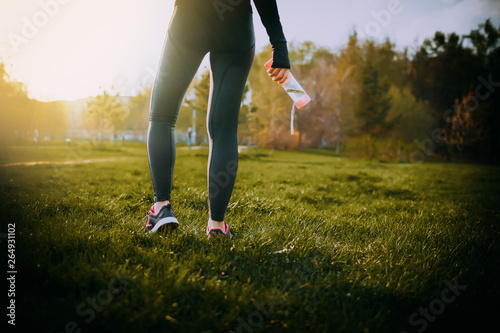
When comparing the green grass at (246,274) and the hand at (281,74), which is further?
the hand at (281,74)

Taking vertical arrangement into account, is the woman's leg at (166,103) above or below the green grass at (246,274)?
above

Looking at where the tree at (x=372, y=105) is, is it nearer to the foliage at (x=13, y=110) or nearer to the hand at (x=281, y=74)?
the hand at (x=281, y=74)

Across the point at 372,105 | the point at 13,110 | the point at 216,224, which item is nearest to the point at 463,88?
the point at 372,105

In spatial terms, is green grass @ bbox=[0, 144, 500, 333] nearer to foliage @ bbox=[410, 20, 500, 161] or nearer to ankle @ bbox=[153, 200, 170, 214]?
ankle @ bbox=[153, 200, 170, 214]

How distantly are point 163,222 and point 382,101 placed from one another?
2961 centimetres

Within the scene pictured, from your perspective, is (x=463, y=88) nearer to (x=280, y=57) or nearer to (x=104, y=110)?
(x=280, y=57)

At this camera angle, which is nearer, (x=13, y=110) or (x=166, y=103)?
(x=166, y=103)

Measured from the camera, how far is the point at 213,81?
6.21ft

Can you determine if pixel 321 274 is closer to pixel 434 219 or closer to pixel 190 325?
pixel 190 325

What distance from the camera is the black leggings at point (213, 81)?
1.76 metres

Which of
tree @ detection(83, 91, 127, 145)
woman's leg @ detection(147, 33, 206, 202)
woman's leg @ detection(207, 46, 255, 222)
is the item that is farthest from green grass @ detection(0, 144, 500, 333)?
tree @ detection(83, 91, 127, 145)

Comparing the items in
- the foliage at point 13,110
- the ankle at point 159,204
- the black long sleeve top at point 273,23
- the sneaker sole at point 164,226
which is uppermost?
the foliage at point 13,110

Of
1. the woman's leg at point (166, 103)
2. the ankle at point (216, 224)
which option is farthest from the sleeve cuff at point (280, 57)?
the ankle at point (216, 224)

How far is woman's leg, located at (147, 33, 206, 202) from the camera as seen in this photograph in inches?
71.6
